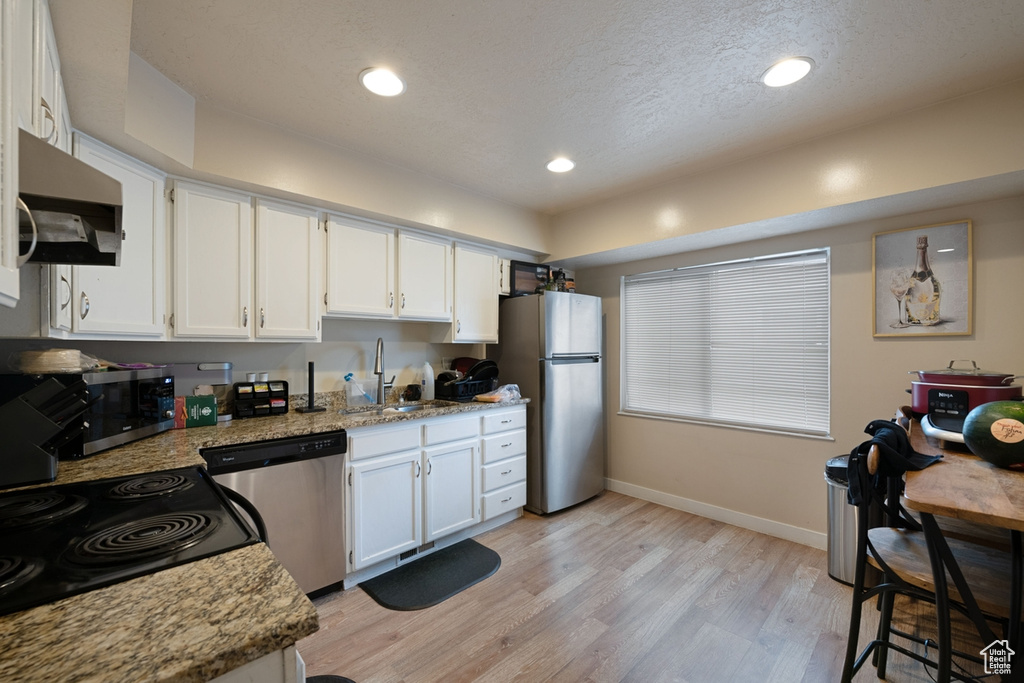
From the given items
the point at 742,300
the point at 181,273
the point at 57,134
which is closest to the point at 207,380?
the point at 181,273

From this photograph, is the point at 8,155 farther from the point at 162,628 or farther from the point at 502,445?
the point at 502,445

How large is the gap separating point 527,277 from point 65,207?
3011 millimetres

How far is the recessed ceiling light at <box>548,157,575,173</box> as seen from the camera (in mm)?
2733

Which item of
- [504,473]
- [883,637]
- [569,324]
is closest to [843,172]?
[569,324]

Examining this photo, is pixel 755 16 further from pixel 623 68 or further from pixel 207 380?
pixel 207 380

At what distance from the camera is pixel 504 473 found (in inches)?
127

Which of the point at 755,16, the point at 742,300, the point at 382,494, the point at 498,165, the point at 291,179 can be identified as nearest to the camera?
the point at 755,16

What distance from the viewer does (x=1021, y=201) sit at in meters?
2.22

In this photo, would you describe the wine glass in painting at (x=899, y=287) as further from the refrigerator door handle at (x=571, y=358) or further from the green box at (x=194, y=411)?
the green box at (x=194, y=411)

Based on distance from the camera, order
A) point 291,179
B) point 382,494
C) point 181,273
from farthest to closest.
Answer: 1. point 382,494
2. point 291,179
3. point 181,273

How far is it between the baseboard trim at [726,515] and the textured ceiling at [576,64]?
2503 mm

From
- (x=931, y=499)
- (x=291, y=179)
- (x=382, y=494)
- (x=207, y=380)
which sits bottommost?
(x=382, y=494)

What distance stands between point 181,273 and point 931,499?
9.67 feet

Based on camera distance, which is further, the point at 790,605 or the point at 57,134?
the point at 790,605
